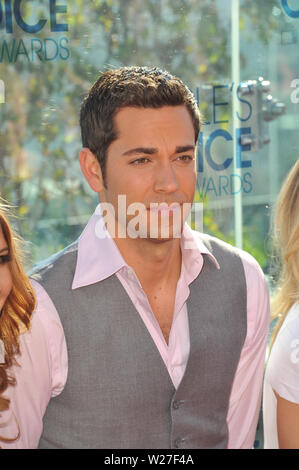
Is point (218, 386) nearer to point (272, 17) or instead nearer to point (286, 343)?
point (286, 343)

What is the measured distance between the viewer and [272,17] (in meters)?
2.65

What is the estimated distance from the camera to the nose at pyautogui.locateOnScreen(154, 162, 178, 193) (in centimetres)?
188

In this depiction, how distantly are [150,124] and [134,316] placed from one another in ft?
1.52

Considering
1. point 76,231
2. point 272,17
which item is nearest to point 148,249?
point 76,231

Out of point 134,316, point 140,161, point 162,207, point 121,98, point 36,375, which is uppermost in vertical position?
point 121,98

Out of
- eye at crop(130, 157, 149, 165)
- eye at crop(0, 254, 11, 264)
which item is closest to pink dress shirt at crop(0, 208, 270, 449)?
eye at crop(0, 254, 11, 264)

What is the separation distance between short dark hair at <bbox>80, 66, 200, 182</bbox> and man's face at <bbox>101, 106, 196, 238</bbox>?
0.02m

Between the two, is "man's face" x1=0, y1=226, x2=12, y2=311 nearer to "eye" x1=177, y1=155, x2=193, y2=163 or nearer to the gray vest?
the gray vest

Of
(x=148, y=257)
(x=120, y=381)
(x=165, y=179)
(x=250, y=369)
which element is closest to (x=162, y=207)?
(x=165, y=179)

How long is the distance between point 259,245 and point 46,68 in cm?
94

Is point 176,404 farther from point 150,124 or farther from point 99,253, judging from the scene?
point 150,124

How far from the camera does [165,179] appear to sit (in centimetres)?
188

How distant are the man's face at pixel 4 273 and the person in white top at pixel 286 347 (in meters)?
0.70

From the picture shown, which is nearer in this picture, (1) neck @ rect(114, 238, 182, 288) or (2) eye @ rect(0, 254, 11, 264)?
(2) eye @ rect(0, 254, 11, 264)
